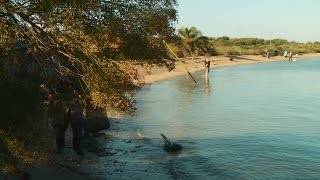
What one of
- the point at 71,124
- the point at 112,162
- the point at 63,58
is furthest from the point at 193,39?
the point at 63,58

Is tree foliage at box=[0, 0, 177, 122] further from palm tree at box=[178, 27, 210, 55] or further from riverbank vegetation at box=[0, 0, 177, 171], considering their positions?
palm tree at box=[178, 27, 210, 55]

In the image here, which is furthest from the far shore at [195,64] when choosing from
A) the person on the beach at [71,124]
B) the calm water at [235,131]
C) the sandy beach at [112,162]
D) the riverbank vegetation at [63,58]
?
the riverbank vegetation at [63,58]

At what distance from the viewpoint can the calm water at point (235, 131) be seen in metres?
16.0

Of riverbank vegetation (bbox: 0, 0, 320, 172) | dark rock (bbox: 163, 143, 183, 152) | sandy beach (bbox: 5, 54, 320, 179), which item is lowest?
dark rock (bbox: 163, 143, 183, 152)

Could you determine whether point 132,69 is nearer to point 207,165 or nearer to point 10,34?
point 10,34

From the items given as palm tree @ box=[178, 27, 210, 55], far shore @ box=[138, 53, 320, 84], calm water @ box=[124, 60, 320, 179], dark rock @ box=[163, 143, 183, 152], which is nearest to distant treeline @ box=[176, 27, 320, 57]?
palm tree @ box=[178, 27, 210, 55]

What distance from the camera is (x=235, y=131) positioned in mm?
22953

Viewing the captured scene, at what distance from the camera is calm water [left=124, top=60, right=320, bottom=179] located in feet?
52.5

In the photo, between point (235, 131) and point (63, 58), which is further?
point (235, 131)

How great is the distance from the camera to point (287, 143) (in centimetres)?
2009

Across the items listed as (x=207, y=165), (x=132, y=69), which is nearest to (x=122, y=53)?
(x=132, y=69)

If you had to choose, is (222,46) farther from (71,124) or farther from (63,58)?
(63,58)

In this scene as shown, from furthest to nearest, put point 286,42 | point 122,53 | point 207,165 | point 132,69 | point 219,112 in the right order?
point 286,42
point 219,112
point 207,165
point 122,53
point 132,69

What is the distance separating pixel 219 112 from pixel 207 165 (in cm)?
1342
